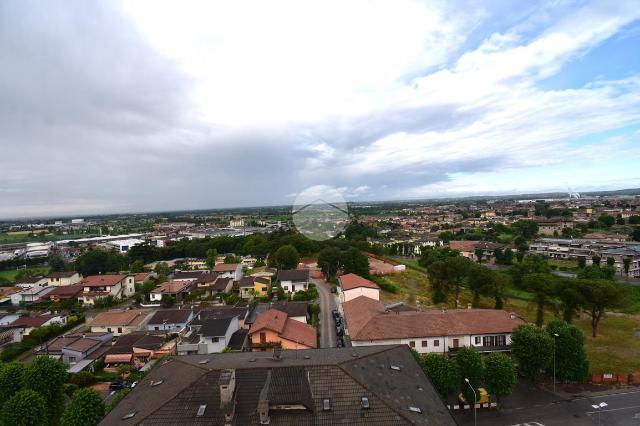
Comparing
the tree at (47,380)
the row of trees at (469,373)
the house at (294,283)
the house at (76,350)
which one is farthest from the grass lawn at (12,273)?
the row of trees at (469,373)

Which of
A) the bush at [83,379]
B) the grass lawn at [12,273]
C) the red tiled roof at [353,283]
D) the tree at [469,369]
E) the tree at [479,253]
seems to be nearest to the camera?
the tree at [469,369]

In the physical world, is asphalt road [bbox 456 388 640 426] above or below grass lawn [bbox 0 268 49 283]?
below

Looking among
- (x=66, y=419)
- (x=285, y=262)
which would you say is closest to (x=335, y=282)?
(x=285, y=262)

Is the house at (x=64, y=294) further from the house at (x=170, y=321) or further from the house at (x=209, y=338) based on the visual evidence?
the house at (x=209, y=338)

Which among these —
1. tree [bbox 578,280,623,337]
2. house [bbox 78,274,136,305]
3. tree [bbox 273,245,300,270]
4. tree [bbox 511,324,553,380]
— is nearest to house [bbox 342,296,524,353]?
tree [bbox 511,324,553,380]

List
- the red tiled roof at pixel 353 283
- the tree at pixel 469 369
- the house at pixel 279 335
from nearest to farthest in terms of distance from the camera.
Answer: the tree at pixel 469 369, the house at pixel 279 335, the red tiled roof at pixel 353 283

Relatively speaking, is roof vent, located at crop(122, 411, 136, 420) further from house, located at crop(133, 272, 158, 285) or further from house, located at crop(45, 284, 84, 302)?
house, located at crop(133, 272, 158, 285)

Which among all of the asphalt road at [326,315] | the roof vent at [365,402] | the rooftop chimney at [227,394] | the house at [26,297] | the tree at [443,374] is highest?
the rooftop chimney at [227,394]
